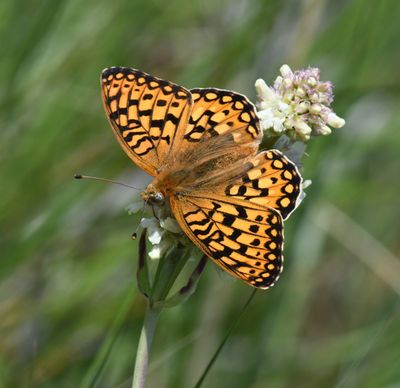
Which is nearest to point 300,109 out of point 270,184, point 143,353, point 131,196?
point 270,184

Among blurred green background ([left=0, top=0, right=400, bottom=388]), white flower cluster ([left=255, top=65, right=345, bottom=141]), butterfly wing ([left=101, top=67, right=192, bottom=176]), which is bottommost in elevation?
blurred green background ([left=0, top=0, right=400, bottom=388])

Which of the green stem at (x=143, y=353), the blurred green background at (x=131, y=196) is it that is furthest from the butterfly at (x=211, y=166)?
the blurred green background at (x=131, y=196)

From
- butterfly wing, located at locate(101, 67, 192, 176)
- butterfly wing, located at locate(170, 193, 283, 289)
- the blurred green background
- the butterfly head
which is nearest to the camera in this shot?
butterfly wing, located at locate(170, 193, 283, 289)

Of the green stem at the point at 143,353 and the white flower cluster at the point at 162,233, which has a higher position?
the white flower cluster at the point at 162,233

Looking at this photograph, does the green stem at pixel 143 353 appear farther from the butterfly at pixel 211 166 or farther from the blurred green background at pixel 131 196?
the blurred green background at pixel 131 196

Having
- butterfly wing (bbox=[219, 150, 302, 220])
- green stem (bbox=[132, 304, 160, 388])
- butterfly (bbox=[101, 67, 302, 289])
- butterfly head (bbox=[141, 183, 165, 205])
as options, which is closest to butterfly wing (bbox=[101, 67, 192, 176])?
butterfly (bbox=[101, 67, 302, 289])

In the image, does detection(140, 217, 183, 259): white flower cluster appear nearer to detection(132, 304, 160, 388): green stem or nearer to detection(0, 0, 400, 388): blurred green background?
A: detection(132, 304, 160, 388): green stem
